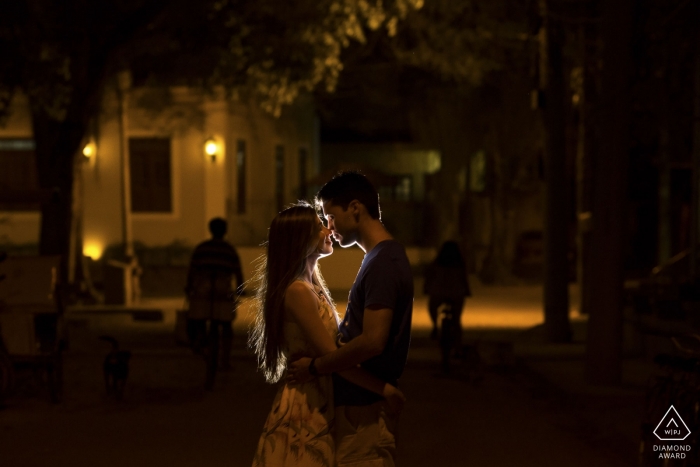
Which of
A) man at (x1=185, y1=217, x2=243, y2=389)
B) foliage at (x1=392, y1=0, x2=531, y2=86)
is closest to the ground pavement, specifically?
man at (x1=185, y1=217, x2=243, y2=389)

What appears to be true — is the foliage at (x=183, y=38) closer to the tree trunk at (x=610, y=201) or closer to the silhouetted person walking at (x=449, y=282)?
the silhouetted person walking at (x=449, y=282)

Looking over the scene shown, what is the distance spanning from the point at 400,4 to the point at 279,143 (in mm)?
12074

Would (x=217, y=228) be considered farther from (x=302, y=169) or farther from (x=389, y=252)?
(x=302, y=169)

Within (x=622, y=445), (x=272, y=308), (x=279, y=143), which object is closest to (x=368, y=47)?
(x=279, y=143)

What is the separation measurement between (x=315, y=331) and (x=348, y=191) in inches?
25.2

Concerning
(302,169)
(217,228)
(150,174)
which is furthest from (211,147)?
(217,228)

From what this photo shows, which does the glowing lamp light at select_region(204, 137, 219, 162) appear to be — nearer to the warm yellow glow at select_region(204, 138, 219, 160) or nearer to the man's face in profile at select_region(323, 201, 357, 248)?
the warm yellow glow at select_region(204, 138, 219, 160)

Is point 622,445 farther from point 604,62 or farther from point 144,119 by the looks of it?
point 144,119

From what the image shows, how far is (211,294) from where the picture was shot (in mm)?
12148

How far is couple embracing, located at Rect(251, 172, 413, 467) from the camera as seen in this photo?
15.5 feet

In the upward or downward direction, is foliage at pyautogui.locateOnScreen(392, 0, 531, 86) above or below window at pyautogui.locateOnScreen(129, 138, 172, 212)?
above

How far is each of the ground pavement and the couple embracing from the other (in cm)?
357

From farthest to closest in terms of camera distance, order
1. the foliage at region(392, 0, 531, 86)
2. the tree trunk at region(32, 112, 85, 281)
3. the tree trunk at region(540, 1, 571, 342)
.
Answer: the foliage at region(392, 0, 531, 86) → the tree trunk at region(32, 112, 85, 281) → the tree trunk at region(540, 1, 571, 342)

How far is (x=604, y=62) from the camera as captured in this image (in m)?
11.6
